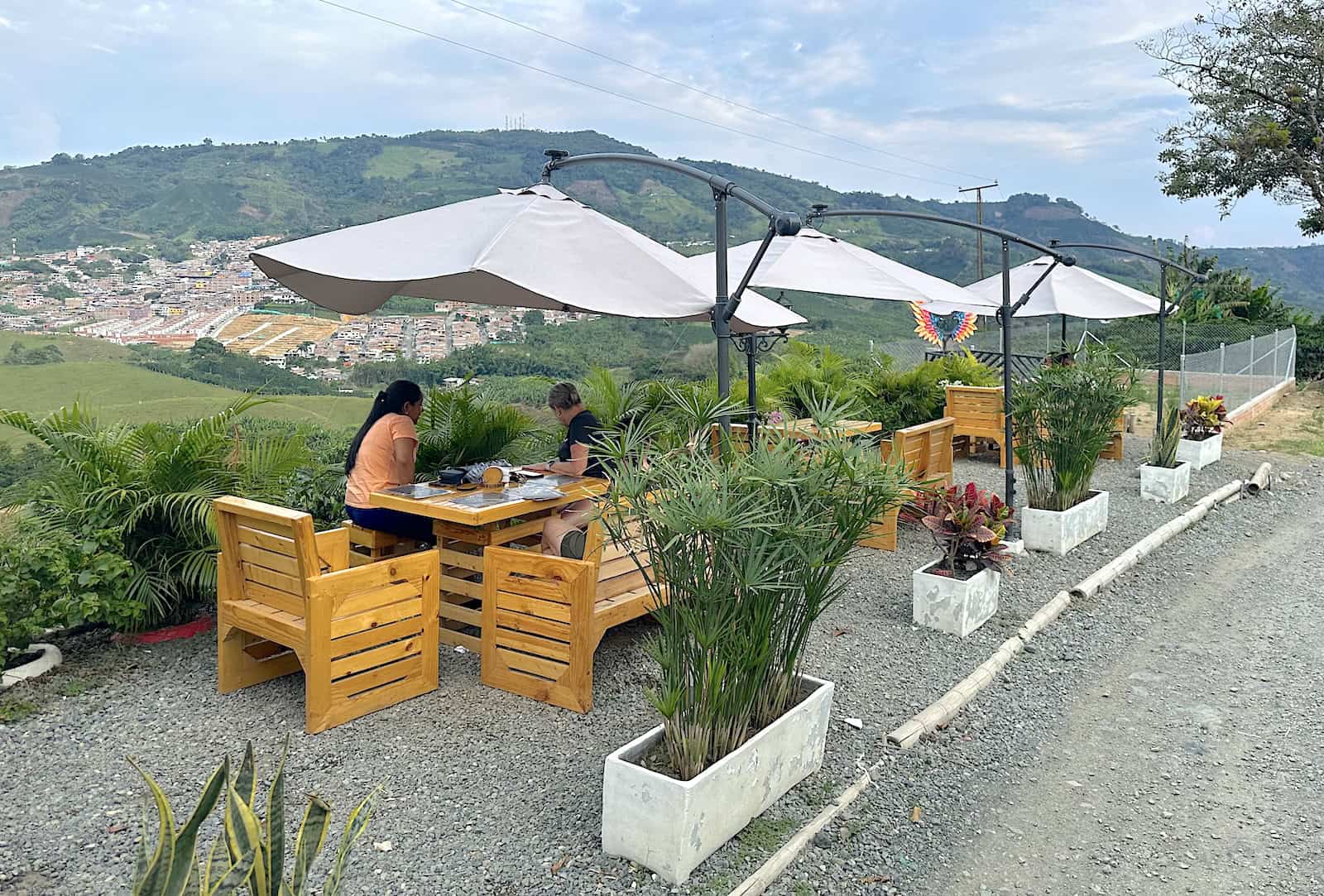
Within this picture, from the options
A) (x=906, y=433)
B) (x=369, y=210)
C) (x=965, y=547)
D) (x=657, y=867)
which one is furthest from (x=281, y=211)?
(x=657, y=867)

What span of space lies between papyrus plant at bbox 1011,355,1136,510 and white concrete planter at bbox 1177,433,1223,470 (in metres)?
3.75

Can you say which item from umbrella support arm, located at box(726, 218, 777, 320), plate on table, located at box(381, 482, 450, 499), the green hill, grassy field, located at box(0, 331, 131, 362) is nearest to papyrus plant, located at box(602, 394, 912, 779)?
umbrella support arm, located at box(726, 218, 777, 320)

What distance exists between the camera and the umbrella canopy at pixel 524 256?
12.9ft

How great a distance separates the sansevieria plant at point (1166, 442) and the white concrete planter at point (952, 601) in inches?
185

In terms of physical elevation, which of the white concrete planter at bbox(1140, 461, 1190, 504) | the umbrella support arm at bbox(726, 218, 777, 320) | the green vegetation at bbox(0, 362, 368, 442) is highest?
the umbrella support arm at bbox(726, 218, 777, 320)

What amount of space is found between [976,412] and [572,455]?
6.83 metres

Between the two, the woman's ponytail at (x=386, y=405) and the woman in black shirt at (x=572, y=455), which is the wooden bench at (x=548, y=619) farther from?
the woman's ponytail at (x=386, y=405)

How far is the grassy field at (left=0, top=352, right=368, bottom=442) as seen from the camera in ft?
18.0

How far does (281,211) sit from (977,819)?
72.9 feet

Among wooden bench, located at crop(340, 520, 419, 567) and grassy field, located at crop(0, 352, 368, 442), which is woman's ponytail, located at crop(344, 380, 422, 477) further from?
grassy field, located at crop(0, 352, 368, 442)

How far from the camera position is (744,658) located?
2973mm

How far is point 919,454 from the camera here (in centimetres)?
748

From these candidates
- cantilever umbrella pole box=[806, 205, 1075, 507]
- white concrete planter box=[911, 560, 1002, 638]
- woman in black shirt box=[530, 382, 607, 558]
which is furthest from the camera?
cantilever umbrella pole box=[806, 205, 1075, 507]

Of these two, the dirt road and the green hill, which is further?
the green hill
